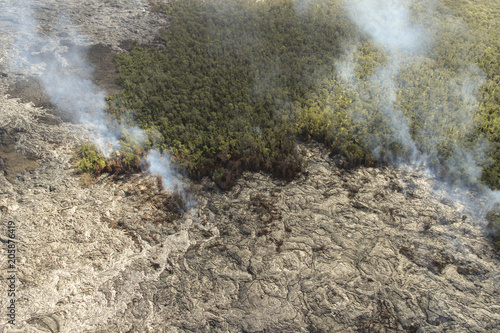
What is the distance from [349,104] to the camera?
56.7 ft

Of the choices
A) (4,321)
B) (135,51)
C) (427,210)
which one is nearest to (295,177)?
(427,210)

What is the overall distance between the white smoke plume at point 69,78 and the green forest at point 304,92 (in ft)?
2.52

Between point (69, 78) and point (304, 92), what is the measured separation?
14447mm

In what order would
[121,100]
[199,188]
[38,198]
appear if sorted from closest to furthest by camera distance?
[38,198]
[199,188]
[121,100]

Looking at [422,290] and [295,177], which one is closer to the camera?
[422,290]

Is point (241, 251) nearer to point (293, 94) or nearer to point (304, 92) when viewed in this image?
point (293, 94)

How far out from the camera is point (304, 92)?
18469 mm

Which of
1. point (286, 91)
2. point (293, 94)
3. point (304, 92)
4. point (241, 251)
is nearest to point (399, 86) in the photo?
point (304, 92)

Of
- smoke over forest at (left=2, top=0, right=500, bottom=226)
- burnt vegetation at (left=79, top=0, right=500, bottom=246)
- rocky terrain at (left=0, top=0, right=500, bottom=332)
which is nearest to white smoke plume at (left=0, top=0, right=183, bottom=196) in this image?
smoke over forest at (left=2, top=0, right=500, bottom=226)

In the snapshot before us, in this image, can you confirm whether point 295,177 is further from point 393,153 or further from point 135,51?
point 135,51

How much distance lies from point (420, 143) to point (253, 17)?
17457 millimetres

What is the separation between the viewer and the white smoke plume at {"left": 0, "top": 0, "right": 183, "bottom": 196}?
49.5ft

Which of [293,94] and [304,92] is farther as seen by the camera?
[304,92]

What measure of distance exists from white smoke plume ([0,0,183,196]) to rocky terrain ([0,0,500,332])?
1.08 metres
